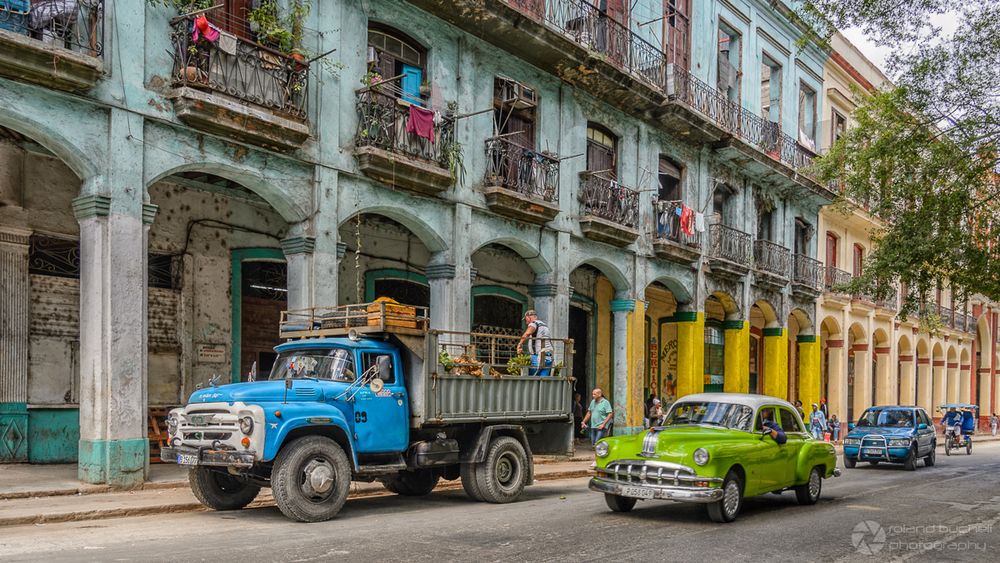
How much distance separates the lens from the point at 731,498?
34.4ft

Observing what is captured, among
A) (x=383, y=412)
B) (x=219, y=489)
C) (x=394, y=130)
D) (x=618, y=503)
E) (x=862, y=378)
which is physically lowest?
(x=862, y=378)

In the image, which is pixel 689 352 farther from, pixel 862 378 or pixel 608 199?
pixel 862 378

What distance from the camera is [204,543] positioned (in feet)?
26.8

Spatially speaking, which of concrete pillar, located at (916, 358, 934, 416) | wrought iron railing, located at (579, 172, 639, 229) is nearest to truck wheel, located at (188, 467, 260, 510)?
wrought iron railing, located at (579, 172, 639, 229)

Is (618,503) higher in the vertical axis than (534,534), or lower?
lower

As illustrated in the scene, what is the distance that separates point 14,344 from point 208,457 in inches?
207

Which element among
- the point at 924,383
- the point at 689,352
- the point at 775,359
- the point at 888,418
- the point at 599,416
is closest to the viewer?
the point at 599,416

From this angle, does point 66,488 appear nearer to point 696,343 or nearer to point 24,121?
point 24,121

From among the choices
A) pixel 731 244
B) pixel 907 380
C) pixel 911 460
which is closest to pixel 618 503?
pixel 911 460

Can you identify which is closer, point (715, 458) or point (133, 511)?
point (133, 511)

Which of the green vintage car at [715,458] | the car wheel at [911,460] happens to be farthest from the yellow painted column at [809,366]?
the green vintage car at [715,458]

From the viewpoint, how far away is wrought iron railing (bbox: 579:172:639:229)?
→ 20203 mm

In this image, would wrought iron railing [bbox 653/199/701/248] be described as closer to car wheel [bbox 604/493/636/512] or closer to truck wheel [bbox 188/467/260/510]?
car wheel [bbox 604/493/636/512]

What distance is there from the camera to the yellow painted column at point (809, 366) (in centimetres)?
3073
